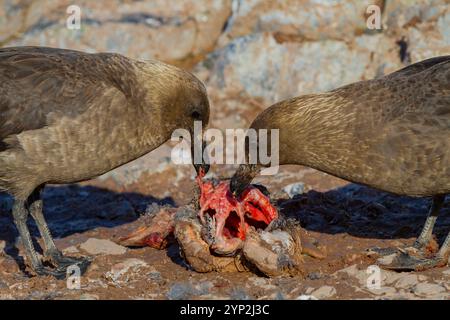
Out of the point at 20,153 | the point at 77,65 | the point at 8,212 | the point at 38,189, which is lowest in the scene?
the point at 8,212

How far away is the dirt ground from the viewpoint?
6.34m

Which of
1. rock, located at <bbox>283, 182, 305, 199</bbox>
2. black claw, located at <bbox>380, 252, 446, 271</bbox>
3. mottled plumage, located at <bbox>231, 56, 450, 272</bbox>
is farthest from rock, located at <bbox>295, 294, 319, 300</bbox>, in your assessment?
rock, located at <bbox>283, 182, 305, 199</bbox>

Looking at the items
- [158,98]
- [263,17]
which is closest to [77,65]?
[158,98]

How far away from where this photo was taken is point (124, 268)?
276 inches

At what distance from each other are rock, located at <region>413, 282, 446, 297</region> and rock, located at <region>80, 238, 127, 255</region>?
107 inches

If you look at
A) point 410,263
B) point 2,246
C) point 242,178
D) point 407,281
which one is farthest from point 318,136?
point 2,246

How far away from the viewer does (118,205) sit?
352 inches

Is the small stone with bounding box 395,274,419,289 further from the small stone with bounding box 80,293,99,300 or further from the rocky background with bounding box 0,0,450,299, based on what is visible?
the small stone with bounding box 80,293,99,300

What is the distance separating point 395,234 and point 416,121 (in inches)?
56.1

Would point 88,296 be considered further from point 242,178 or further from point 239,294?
point 242,178

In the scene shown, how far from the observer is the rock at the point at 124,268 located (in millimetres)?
6845

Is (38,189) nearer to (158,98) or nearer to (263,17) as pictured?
(158,98)

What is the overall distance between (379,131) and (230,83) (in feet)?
13.8

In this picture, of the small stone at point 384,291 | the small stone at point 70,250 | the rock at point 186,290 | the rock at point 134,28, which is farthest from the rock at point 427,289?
the rock at point 134,28
